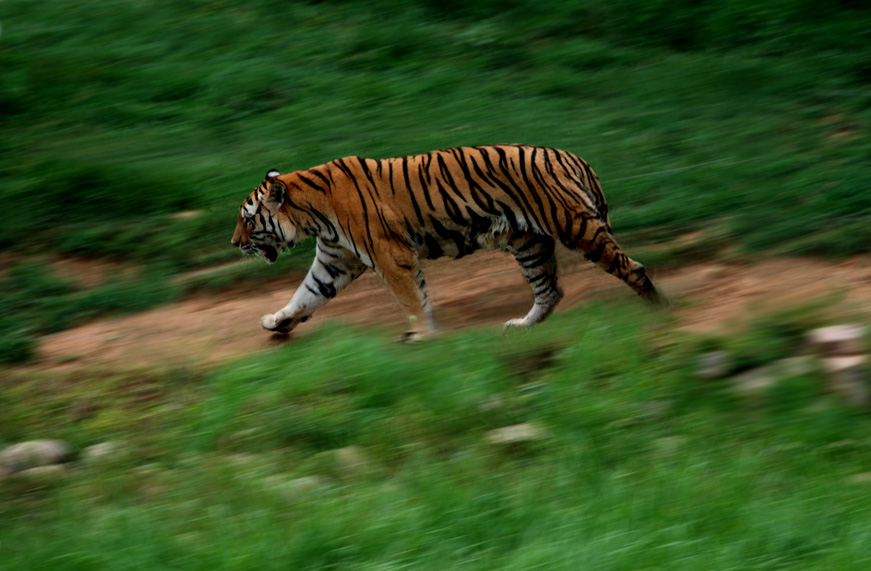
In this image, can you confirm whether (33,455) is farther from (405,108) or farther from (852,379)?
(405,108)

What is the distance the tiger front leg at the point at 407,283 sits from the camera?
647 cm

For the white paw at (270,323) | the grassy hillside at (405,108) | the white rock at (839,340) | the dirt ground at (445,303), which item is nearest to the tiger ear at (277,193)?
the white paw at (270,323)

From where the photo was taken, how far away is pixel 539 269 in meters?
6.69

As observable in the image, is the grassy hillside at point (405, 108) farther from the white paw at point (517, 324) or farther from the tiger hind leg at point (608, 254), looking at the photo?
the white paw at point (517, 324)

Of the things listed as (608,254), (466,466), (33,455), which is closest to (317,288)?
(608,254)

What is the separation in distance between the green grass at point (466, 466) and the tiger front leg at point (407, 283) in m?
0.81

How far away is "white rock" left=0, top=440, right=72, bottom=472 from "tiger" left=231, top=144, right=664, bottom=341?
202 centimetres

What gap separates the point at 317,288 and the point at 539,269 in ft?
4.56

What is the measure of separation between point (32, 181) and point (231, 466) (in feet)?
20.4

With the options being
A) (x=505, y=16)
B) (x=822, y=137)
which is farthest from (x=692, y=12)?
(x=822, y=137)

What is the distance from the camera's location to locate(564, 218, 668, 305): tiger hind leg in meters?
6.21

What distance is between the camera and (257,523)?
12.9 feet

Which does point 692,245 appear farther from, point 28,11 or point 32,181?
point 28,11

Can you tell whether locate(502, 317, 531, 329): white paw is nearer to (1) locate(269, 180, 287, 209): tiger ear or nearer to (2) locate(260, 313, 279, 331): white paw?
(2) locate(260, 313, 279, 331): white paw
